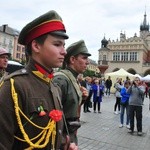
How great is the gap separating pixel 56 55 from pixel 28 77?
245mm

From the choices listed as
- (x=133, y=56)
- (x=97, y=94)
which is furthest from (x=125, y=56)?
(x=97, y=94)

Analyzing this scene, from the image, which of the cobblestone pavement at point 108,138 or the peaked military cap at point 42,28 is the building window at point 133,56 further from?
the peaked military cap at point 42,28

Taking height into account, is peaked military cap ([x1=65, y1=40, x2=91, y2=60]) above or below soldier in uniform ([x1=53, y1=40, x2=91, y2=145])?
above

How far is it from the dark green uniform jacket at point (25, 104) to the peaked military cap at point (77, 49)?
1.63m

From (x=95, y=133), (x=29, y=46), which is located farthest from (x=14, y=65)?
(x=29, y=46)

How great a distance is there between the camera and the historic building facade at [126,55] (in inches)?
3041

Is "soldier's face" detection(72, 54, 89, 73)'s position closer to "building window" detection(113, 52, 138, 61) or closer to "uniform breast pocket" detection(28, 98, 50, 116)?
"uniform breast pocket" detection(28, 98, 50, 116)

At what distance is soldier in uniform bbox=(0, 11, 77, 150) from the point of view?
169cm

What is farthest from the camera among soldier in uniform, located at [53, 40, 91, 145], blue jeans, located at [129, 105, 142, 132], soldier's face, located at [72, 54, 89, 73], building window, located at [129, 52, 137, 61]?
building window, located at [129, 52, 137, 61]

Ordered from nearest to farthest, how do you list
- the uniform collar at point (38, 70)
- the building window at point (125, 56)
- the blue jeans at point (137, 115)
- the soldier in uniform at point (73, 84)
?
1. the uniform collar at point (38, 70)
2. the soldier in uniform at point (73, 84)
3. the blue jeans at point (137, 115)
4. the building window at point (125, 56)

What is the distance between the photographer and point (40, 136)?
1818mm

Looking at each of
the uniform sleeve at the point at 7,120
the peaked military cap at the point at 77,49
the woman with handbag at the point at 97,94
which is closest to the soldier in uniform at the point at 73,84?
the peaked military cap at the point at 77,49

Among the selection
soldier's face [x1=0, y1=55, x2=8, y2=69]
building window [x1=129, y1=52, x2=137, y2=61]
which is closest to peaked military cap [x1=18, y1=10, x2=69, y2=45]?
soldier's face [x1=0, y1=55, x2=8, y2=69]

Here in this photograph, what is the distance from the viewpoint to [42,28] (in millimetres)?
1984
